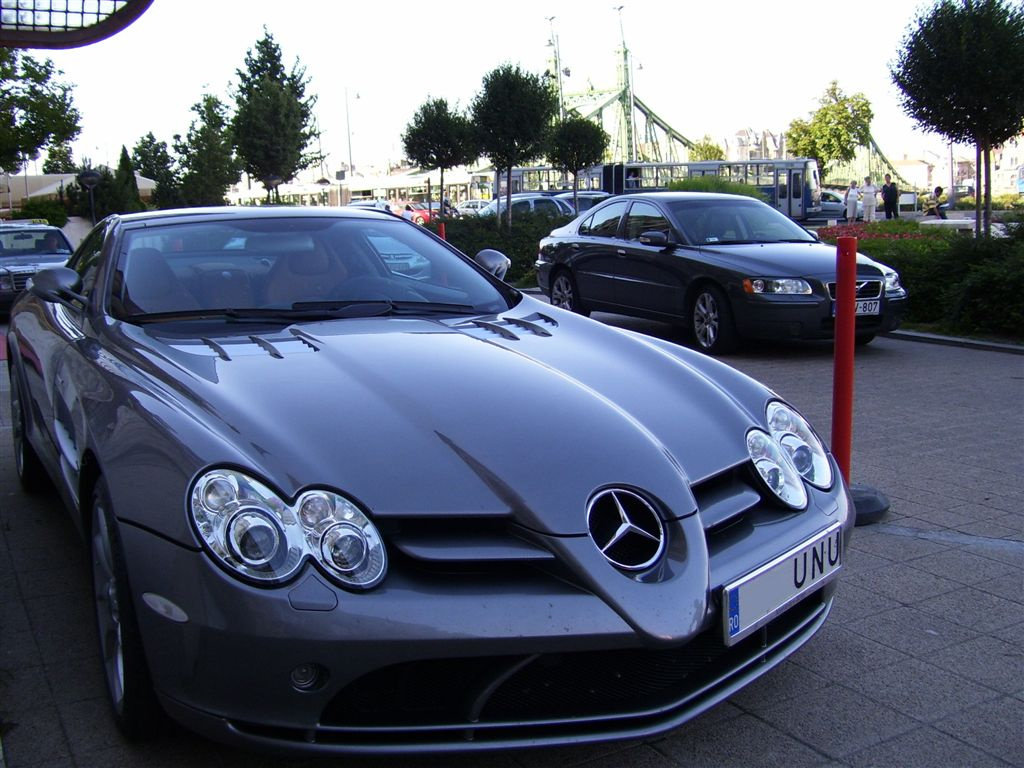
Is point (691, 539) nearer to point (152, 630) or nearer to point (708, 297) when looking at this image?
point (152, 630)

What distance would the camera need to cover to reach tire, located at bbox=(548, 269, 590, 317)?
11.9 metres

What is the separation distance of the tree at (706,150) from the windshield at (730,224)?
3572 inches

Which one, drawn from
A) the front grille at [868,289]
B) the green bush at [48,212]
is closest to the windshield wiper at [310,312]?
the front grille at [868,289]

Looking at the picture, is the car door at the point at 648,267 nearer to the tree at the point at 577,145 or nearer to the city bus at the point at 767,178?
the tree at the point at 577,145

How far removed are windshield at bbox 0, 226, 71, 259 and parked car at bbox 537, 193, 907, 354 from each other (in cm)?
762

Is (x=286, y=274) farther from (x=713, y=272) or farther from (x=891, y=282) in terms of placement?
(x=891, y=282)

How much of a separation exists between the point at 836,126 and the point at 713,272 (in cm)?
5871

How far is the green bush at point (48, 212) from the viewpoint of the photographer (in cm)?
3662

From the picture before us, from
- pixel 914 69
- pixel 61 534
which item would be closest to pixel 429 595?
pixel 61 534

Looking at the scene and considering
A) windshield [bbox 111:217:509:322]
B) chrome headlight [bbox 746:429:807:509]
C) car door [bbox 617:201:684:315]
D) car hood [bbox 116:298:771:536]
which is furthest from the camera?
car door [bbox 617:201:684:315]

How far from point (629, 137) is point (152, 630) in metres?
114

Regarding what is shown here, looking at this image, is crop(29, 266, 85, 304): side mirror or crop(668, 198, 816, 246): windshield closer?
crop(29, 266, 85, 304): side mirror

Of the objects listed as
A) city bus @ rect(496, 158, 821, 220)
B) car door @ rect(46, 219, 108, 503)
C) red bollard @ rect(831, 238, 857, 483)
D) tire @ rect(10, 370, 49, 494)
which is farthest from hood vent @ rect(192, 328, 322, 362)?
city bus @ rect(496, 158, 821, 220)

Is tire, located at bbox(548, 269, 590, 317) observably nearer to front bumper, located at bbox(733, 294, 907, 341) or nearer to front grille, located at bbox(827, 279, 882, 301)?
front bumper, located at bbox(733, 294, 907, 341)
